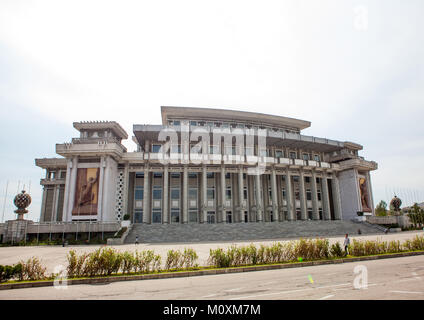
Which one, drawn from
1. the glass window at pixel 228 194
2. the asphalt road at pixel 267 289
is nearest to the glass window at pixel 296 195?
the glass window at pixel 228 194

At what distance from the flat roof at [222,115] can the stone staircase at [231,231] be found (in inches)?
770

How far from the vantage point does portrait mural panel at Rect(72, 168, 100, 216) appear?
33688mm

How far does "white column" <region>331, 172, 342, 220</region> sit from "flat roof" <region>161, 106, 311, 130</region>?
1356cm

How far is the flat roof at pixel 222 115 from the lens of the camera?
44562 mm

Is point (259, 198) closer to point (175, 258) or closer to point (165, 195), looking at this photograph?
point (165, 195)

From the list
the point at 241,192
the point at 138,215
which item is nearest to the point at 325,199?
the point at 241,192

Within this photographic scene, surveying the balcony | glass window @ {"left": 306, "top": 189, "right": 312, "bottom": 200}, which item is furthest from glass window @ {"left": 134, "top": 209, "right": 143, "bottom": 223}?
glass window @ {"left": 306, "top": 189, "right": 312, "bottom": 200}

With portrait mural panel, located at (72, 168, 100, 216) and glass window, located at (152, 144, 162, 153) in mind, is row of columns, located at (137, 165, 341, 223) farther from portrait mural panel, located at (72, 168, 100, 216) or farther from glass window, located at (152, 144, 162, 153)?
portrait mural panel, located at (72, 168, 100, 216)

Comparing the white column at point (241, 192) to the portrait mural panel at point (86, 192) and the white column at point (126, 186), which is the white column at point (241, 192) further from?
the portrait mural panel at point (86, 192)

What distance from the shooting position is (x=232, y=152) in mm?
45812

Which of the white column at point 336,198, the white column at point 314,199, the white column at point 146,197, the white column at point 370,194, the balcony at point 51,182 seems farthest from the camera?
the white column at point 370,194

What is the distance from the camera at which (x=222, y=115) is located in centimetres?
4650

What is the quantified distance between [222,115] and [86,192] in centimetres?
2497
